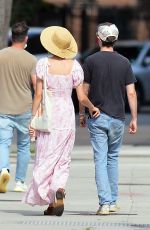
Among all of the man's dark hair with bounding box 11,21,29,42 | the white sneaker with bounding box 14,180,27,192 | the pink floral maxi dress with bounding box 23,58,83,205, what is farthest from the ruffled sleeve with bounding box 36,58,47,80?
the white sneaker with bounding box 14,180,27,192

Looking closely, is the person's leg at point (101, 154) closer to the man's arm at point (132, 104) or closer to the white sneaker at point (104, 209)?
the white sneaker at point (104, 209)

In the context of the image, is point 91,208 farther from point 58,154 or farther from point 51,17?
point 51,17

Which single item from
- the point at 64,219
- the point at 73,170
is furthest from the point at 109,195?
the point at 73,170

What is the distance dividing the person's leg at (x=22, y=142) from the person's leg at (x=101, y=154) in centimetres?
194

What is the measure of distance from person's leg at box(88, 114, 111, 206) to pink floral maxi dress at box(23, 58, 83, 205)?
24 centimetres

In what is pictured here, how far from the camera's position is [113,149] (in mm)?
10445

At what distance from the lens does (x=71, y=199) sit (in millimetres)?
11734

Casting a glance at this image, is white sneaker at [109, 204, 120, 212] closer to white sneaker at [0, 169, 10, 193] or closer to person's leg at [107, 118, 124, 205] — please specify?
person's leg at [107, 118, 124, 205]

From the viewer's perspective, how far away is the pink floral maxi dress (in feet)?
33.3

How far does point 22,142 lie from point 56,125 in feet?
6.90

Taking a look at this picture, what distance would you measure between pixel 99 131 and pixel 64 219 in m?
0.93

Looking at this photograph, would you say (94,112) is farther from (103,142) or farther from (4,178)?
(4,178)

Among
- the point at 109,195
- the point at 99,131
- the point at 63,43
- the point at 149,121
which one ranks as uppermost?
the point at 63,43

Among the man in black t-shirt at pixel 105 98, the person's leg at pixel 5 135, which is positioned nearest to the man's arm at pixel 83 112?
the man in black t-shirt at pixel 105 98
